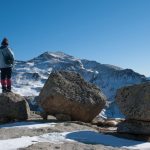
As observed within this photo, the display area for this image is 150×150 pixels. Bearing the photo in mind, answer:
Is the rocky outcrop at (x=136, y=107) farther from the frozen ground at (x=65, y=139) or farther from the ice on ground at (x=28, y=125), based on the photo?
the ice on ground at (x=28, y=125)

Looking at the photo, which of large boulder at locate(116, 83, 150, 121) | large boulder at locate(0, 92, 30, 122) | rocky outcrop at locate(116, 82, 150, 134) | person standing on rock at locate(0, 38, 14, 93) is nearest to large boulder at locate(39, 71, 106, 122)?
large boulder at locate(0, 92, 30, 122)

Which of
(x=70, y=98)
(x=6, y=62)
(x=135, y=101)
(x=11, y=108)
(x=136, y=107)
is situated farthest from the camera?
(x=6, y=62)

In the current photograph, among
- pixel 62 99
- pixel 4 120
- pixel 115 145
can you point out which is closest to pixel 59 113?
pixel 62 99

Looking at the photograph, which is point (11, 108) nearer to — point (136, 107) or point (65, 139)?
point (65, 139)

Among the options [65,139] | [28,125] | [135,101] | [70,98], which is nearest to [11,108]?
[28,125]

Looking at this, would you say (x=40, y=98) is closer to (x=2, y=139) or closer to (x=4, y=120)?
(x=4, y=120)

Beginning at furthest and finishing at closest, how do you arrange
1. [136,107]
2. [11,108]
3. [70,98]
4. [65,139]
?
[70,98] < [11,108] < [136,107] < [65,139]

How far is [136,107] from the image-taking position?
20.9 meters

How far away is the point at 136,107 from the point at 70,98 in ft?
15.8

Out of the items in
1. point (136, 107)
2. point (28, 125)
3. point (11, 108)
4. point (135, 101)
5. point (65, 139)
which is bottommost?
point (65, 139)

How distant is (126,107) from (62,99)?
4.36 m

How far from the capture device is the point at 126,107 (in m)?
21.4

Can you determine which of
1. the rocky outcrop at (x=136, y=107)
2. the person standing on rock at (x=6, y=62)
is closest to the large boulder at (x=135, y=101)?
the rocky outcrop at (x=136, y=107)

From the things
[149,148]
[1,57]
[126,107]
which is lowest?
[149,148]
